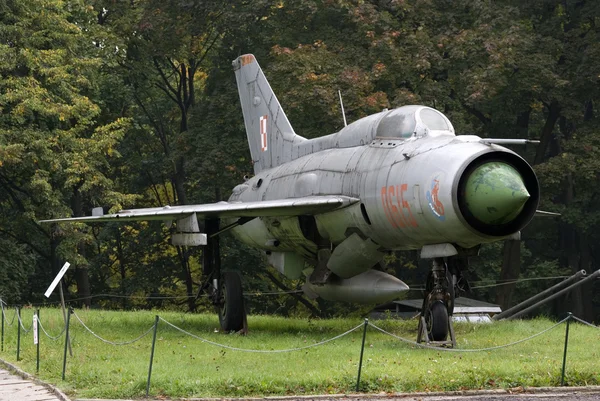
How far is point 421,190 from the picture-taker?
49.7 ft

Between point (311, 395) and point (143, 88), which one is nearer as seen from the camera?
point (311, 395)

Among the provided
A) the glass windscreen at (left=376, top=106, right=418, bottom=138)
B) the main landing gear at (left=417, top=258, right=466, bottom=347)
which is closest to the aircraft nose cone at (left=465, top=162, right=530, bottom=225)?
the main landing gear at (left=417, top=258, right=466, bottom=347)

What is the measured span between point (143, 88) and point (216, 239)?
2025cm

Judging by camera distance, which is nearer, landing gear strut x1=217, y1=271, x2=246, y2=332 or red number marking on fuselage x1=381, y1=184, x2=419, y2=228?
red number marking on fuselage x1=381, y1=184, x2=419, y2=228

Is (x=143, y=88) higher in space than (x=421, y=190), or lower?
higher

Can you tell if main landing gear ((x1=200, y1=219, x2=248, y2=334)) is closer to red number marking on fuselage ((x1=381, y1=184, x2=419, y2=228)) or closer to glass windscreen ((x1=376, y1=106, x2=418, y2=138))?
glass windscreen ((x1=376, y1=106, x2=418, y2=138))

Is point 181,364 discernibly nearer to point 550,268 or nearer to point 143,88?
point 550,268

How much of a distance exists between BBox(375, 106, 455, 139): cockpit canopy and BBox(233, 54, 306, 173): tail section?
504 cm

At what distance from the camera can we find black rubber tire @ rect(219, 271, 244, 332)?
19.8 m

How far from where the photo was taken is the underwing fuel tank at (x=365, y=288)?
1814 centimetres

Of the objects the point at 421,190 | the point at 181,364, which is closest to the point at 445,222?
the point at 421,190

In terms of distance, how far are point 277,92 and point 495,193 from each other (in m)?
17.9

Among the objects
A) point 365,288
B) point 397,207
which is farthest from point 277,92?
point 397,207

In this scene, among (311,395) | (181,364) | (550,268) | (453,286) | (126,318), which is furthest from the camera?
(550,268)
